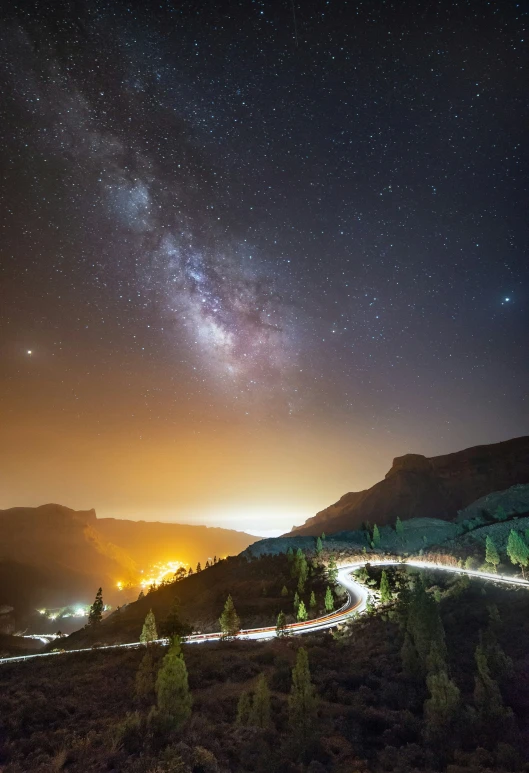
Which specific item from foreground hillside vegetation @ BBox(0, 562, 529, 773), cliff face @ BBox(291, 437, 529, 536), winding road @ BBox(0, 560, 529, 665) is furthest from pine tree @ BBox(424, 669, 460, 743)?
cliff face @ BBox(291, 437, 529, 536)

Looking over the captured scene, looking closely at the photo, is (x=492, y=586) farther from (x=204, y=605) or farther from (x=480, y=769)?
(x=204, y=605)

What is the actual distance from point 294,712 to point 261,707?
1.91 m

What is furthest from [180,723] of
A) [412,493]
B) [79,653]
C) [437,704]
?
[412,493]

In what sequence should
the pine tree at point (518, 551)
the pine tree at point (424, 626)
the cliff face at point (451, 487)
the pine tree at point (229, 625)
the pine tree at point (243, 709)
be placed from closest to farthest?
the pine tree at point (243, 709)
the pine tree at point (424, 626)
the pine tree at point (229, 625)
the pine tree at point (518, 551)
the cliff face at point (451, 487)

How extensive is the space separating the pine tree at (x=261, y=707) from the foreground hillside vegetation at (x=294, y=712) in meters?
0.05

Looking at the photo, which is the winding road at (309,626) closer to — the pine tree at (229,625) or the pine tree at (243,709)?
the pine tree at (229,625)

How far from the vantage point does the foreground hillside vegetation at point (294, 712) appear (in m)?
16.3

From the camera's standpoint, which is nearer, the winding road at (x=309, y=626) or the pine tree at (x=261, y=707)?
the pine tree at (x=261, y=707)

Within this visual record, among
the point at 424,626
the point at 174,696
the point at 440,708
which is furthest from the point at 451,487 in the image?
the point at 174,696

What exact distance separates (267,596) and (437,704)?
66274 millimetres

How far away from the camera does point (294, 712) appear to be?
62.3 feet

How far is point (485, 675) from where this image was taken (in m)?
20.8

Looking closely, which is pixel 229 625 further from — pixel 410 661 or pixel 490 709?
pixel 490 709

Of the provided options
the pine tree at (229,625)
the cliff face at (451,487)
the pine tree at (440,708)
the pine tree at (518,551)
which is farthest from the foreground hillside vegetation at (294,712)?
the cliff face at (451,487)
